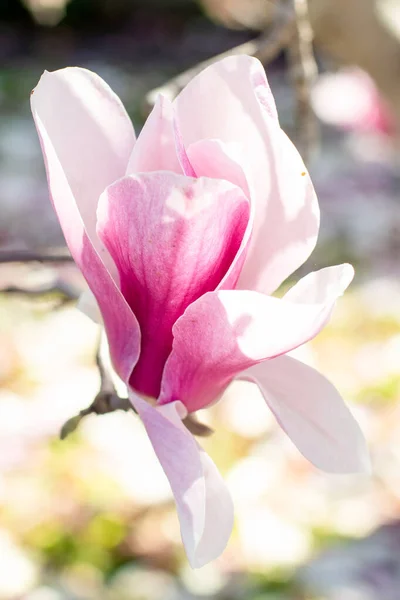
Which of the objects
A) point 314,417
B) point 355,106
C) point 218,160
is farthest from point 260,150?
point 355,106

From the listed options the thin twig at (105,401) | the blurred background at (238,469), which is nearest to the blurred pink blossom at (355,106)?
the blurred background at (238,469)

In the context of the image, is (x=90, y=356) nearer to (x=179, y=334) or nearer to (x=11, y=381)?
(x=11, y=381)

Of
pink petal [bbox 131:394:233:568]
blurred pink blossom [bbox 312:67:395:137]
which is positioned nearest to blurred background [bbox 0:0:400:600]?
blurred pink blossom [bbox 312:67:395:137]

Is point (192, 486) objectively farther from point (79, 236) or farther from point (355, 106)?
point (355, 106)

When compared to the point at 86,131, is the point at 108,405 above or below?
below

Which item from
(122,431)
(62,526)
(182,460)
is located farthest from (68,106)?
(122,431)

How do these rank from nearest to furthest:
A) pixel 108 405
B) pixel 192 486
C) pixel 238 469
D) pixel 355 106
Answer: pixel 192 486 < pixel 108 405 < pixel 238 469 < pixel 355 106
